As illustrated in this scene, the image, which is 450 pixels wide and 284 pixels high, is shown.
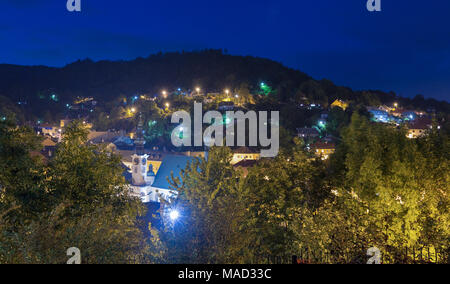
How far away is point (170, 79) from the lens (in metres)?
131

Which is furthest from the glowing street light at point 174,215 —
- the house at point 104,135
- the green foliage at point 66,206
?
the house at point 104,135

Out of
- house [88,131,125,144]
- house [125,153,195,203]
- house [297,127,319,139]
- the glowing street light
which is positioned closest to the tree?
the glowing street light

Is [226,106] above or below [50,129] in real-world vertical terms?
above

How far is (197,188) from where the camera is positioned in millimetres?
8055

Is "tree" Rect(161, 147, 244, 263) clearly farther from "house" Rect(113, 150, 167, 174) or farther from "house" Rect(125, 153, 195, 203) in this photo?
"house" Rect(113, 150, 167, 174)

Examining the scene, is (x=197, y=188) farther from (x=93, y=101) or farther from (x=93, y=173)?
(x=93, y=101)

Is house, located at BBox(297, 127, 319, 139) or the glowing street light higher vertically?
house, located at BBox(297, 127, 319, 139)

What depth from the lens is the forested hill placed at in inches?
4149

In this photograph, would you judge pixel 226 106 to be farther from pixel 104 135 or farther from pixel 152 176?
pixel 152 176

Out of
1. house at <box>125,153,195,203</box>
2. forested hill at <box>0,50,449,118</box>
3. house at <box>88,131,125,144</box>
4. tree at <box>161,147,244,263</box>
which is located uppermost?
forested hill at <box>0,50,449,118</box>

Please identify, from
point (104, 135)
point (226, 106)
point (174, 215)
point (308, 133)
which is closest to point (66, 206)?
point (174, 215)

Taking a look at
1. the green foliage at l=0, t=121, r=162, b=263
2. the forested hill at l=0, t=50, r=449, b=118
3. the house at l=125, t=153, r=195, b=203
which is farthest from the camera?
the forested hill at l=0, t=50, r=449, b=118
